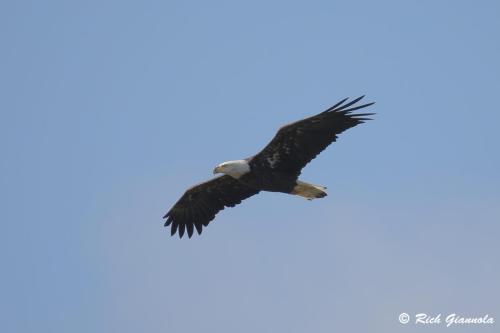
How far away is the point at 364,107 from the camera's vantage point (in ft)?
84.9

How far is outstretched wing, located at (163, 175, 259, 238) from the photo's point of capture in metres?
28.9

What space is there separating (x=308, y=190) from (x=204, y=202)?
3848 mm

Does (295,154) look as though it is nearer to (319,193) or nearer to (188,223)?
(319,193)

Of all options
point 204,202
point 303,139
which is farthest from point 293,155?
point 204,202

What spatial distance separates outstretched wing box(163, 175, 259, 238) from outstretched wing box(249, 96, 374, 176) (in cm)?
244

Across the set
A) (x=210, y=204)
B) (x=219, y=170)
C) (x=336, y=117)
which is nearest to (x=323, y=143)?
(x=336, y=117)

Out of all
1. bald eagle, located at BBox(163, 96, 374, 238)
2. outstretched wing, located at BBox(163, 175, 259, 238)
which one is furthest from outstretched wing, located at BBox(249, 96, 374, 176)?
outstretched wing, located at BBox(163, 175, 259, 238)

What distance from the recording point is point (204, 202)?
2956 centimetres

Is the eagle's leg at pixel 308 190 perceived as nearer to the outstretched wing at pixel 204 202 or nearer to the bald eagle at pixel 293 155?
the bald eagle at pixel 293 155

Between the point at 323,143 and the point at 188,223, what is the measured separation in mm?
5464

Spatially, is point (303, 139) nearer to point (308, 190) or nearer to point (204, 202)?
point (308, 190)

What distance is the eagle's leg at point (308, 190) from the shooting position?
1050 inches

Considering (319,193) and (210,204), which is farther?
(210,204)

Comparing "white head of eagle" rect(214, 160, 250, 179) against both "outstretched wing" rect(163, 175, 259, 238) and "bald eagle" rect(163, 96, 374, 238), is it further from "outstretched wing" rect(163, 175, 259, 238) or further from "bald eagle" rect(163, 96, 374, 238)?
"outstretched wing" rect(163, 175, 259, 238)
